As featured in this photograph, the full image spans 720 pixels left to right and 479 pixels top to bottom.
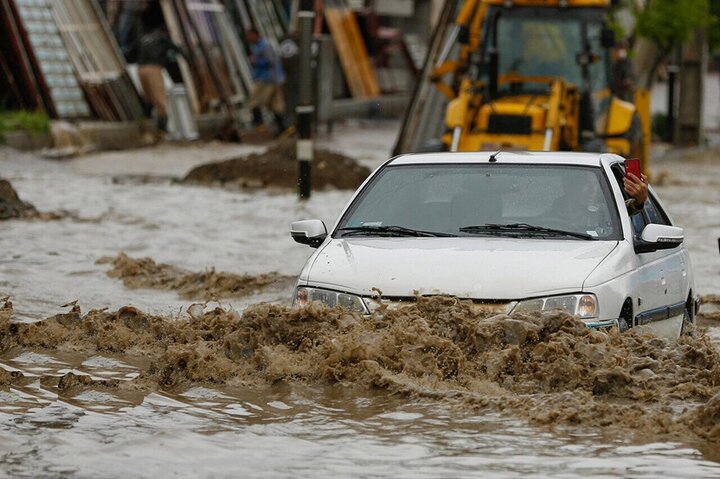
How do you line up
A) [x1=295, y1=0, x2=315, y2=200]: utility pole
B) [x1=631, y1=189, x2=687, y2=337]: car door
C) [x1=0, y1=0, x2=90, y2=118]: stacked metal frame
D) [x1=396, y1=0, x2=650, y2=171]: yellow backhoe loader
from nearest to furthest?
[x1=631, y1=189, x2=687, y2=337]: car door → [x1=295, y1=0, x2=315, y2=200]: utility pole → [x1=396, y1=0, x2=650, y2=171]: yellow backhoe loader → [x1=0, y1=0, x2=90, y2=118]: stacked metal frame

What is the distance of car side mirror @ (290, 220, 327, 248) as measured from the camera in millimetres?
10141

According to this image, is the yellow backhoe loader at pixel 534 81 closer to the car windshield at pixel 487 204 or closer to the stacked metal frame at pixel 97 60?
the stacked metal frame at pixel 97 60

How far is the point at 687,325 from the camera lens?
10875 millimetres

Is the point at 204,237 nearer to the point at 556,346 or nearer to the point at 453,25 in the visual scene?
the point at 453,25

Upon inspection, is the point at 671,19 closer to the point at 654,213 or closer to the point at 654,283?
the point at 654,213

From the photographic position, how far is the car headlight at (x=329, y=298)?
29.8 ft

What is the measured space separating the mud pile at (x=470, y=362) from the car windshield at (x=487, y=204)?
3.01 ft

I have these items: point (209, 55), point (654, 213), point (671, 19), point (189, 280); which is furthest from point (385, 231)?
point (671, 19)

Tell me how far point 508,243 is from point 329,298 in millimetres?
1078

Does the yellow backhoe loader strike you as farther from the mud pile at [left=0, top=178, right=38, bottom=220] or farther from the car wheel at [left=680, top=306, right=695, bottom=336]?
the car wheel at [left=680, top=306, right=695, bottom=336]

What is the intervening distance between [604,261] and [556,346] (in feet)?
2.51

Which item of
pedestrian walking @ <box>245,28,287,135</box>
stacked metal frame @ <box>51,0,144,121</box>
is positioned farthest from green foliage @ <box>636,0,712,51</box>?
stacked metal frame @ <box>51,0,144,121</box>

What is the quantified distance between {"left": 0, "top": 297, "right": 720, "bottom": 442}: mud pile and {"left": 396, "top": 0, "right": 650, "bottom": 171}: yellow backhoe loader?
36.4 ft

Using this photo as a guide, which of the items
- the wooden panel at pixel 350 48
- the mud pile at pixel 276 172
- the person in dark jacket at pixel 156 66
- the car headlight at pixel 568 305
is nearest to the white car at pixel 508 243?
the car headlight at pixel 568 305
